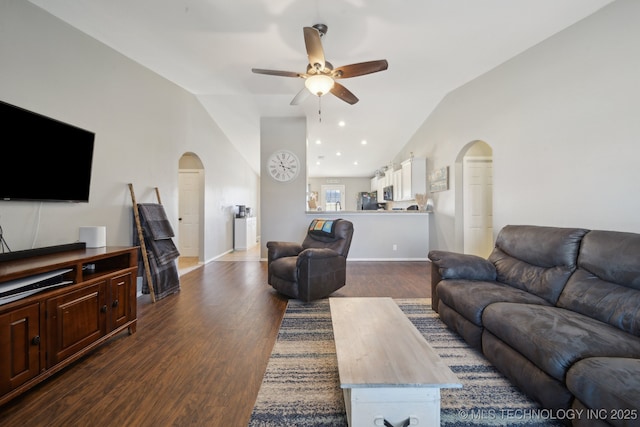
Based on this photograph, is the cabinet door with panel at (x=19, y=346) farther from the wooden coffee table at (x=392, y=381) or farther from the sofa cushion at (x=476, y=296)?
the sofa cushion at (x=476, y=296)

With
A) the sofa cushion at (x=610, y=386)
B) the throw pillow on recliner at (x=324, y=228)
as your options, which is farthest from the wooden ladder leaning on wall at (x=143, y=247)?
the sofa cushion at (x=610, y=386)

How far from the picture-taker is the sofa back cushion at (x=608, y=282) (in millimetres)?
1522

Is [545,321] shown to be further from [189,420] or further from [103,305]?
[103,305]

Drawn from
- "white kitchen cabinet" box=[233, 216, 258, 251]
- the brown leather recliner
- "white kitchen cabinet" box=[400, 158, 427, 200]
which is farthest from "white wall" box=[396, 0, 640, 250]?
"white kitchen cabinet" box=[233, 216, 258, 251]

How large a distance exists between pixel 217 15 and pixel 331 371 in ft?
10.4

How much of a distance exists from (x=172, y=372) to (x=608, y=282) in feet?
9.66

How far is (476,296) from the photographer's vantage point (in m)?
2.00

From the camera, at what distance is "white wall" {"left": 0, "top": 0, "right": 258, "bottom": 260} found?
195 cm

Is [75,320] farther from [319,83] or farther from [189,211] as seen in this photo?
[189,211]

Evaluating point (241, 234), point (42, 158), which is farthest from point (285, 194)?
point (42, 158)

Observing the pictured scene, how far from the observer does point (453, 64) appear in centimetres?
329

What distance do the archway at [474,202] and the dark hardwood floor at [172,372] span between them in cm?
181

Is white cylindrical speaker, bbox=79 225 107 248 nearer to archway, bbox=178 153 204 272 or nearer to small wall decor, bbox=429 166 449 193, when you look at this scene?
archway, bbox=178 153 204 272

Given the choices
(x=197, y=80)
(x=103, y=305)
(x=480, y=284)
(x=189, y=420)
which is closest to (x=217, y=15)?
(x=197, y=80)
